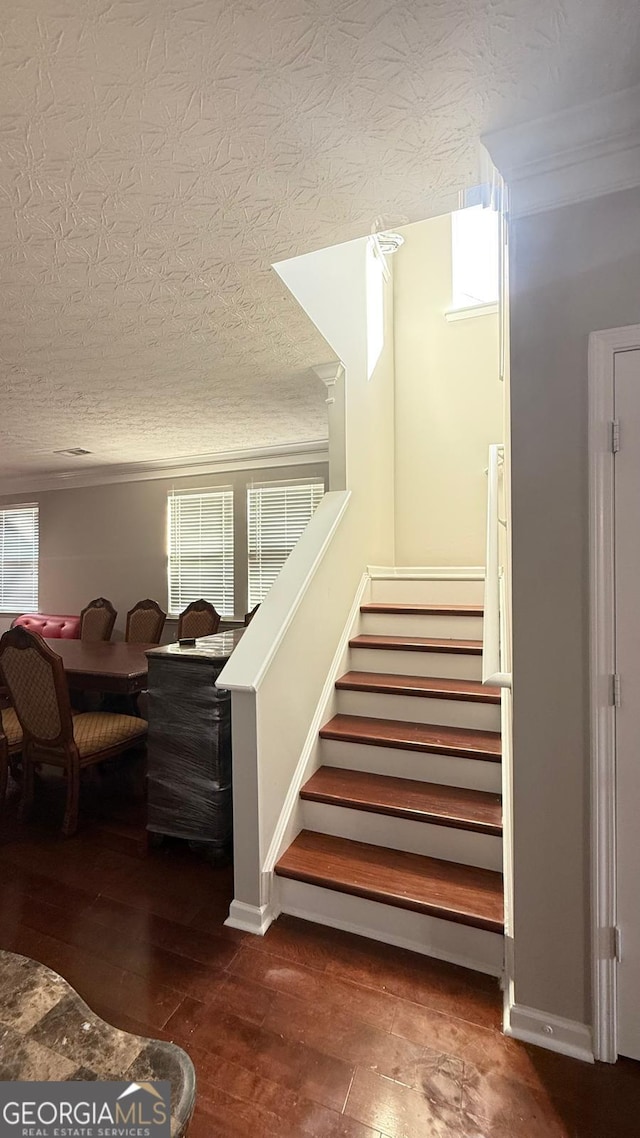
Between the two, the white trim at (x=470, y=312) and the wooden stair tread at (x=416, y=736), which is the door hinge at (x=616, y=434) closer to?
the wooden stair tread at (x=416, y=736)

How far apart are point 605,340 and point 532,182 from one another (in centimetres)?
48

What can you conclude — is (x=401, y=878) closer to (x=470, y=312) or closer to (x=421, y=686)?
(x=421, y=686)

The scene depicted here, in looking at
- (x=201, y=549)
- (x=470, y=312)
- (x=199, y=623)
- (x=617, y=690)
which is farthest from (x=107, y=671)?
(x=470, y=312)

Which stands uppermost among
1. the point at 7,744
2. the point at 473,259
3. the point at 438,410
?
the point at 473,259

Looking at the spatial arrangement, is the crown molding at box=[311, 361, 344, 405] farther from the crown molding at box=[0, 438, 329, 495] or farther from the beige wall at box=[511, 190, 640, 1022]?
the crown molding at box=[0, 438, 329, 495]

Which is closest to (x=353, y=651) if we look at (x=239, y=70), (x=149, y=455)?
(x=239, y=70)

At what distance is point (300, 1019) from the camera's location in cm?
149

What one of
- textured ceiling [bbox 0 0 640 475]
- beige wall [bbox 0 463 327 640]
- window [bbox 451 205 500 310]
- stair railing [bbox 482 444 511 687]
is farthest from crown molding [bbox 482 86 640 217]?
beige wall [bbox 0 463 327 640]

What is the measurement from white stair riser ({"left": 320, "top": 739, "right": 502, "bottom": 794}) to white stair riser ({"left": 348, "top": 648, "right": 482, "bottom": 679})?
527mm

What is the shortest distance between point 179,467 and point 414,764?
4.27 metres

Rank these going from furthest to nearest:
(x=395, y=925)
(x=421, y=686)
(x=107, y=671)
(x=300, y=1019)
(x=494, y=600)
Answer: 1. (x=107, y=671)
2. (x=421, y=686)
3. (x=494, y=600)
4. (x=395, y=925)
5. (x=300, y=1019)

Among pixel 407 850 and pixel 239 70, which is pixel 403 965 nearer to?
pixel 407 850

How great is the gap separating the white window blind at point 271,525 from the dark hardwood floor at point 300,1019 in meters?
3.20

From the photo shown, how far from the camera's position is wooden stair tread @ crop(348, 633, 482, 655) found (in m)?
2.58
